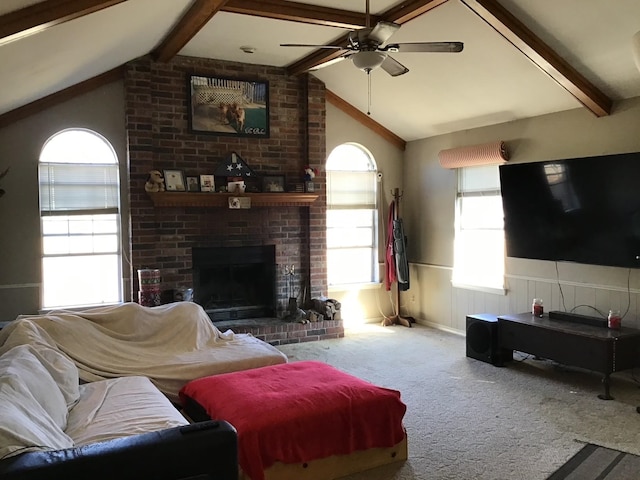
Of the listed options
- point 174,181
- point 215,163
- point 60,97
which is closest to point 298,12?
point 215,163

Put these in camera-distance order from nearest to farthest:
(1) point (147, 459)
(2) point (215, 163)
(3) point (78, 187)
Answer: (1) point (147, 459) < (3) point (78, 187) < (2) point (215, 163)

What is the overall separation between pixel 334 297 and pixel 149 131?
307 centimetres

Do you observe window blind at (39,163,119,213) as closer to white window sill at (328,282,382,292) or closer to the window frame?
white window sill at (328,282,382,292)

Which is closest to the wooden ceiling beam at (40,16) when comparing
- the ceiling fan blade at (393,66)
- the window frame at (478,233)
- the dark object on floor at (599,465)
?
the ceiling fan blade at (393,66)

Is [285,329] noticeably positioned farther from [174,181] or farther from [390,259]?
[174,181]

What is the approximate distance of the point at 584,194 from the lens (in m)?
4.82

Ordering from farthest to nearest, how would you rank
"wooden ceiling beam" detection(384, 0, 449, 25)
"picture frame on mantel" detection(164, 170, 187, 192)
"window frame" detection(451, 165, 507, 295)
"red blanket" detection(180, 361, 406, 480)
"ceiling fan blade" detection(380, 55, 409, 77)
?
"window frame" detection(451, 165, 507, 295)
"picture frame on mantel" detection(164, 170, 187, 192)
"wooden ceiling beam" detection(384, 0, 449, 25)
"ceiling fan blade" detection(380, 55, 409, 77)
"red blanket" detection(180, 361, 406, 480)

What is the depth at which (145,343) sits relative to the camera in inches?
165

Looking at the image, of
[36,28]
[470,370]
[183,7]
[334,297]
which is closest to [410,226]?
[334,297]

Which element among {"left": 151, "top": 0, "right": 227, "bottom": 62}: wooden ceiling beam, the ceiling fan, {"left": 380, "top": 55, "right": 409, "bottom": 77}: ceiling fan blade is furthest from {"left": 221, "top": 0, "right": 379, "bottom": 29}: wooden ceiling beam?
the ceiling fan

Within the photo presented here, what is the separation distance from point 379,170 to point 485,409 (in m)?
3.93

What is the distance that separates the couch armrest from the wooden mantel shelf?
3.69 m

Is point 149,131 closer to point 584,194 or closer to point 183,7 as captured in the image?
point 183,7

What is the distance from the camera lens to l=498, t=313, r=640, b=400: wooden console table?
4.35 meters
